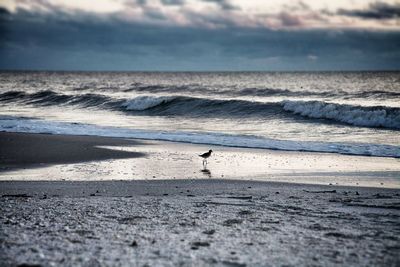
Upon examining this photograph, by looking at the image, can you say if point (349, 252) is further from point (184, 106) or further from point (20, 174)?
point (184, 106)

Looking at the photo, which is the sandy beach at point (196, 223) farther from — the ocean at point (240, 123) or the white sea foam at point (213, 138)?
the ocean at point (240, 123)

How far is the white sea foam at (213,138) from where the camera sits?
16.5 m

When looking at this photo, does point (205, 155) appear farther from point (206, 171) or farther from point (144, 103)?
point (144, 103)

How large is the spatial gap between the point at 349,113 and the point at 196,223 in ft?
73.5

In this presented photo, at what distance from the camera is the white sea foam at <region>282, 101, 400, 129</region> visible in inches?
999

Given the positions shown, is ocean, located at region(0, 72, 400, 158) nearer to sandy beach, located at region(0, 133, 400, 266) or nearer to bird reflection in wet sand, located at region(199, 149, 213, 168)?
bird reflection in wet sand, located at region(199, 149, 213, 168)

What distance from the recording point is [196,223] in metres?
7.29

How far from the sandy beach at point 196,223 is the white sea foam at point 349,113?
16.1 m

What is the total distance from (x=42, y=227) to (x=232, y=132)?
52.6ft

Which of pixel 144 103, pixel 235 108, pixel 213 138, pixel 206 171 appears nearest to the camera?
pixel 206 171

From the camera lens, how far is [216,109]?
34.8 meters

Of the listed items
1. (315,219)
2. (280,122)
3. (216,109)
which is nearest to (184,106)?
(216,109)

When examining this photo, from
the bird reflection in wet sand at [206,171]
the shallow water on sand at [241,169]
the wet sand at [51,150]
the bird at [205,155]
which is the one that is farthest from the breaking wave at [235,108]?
the bird reflection in wet sand at [206,171]

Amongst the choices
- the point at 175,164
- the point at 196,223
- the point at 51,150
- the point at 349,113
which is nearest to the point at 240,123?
the point at 349,113
